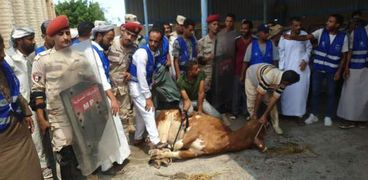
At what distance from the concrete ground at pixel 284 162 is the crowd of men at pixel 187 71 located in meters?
0.37

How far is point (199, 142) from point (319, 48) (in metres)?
2.48

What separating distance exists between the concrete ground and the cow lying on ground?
11 cm

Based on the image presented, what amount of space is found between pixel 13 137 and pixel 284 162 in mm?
3027

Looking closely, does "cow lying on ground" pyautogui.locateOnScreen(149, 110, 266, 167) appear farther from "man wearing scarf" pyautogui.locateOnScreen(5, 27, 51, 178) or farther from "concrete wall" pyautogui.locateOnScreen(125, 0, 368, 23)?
"concrete wall" pyautogui.locateOnScreen(125, 0, 368, 23)

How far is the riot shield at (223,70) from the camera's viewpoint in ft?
19.3

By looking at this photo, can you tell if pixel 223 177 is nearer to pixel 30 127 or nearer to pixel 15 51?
pixel 30 127

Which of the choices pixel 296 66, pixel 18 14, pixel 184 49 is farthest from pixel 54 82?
pixel 18 14

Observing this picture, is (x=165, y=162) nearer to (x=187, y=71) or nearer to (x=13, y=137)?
(x=187, y=71)

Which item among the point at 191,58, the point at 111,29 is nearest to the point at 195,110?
the point at 191,58

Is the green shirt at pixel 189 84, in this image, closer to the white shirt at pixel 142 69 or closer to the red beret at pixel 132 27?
the white shirt at pixel 142 69

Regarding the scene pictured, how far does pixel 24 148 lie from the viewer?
2.89 metres

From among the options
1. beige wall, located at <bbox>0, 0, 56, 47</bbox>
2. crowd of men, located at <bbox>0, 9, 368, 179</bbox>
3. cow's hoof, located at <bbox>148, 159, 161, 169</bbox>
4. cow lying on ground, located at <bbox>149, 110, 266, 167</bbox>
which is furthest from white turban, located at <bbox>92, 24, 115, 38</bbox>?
beige wall, located at <bbox>0, 0, 56, 47</bbox>

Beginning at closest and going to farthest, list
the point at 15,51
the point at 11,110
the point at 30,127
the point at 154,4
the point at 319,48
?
the point at 11,110 < the point at 30,127 < the point at 15,51 < the point at 319,48 < the point at 154,4

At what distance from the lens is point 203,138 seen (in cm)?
448
